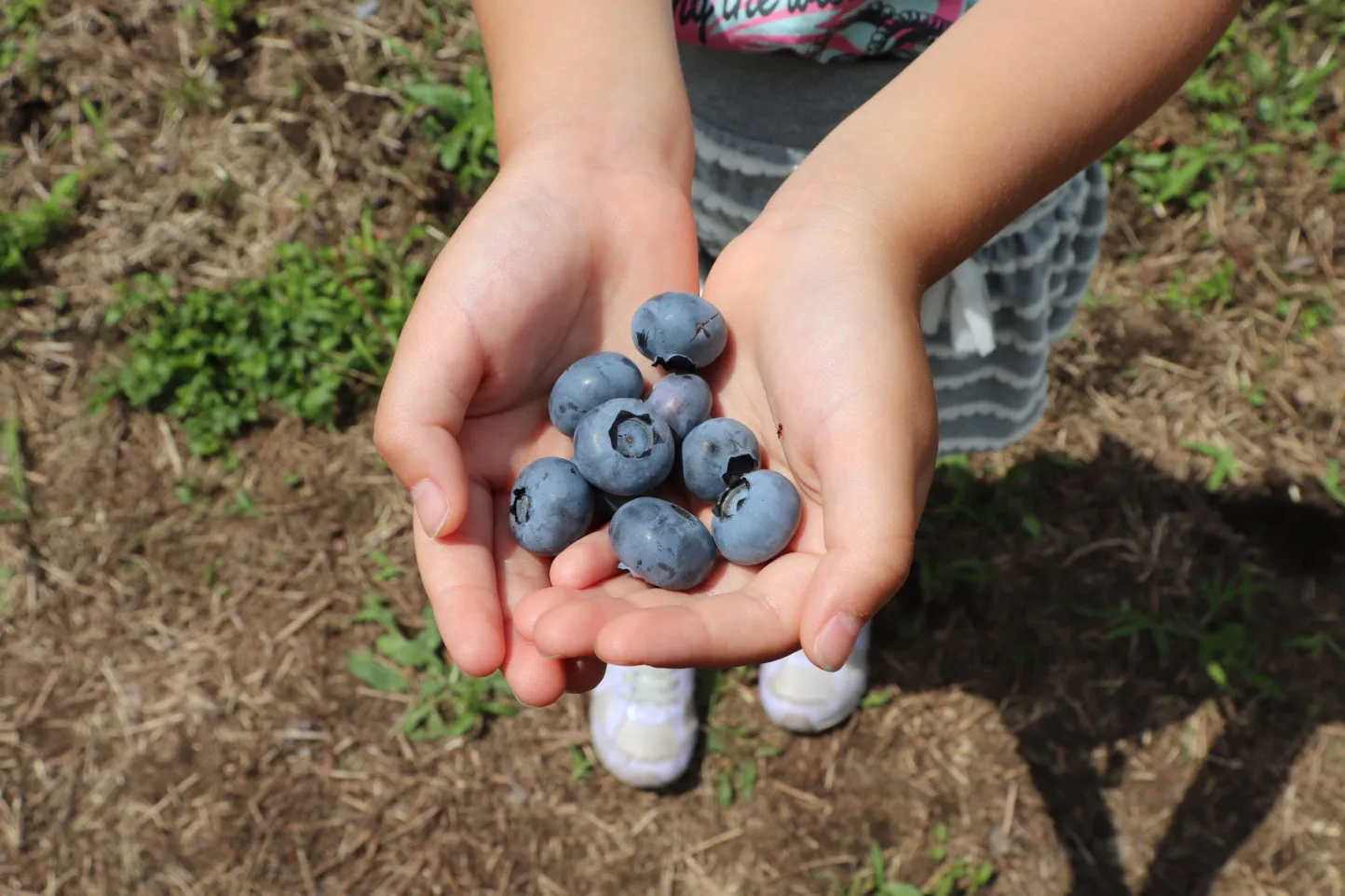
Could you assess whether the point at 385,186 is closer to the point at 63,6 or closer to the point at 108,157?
the point at 108,157

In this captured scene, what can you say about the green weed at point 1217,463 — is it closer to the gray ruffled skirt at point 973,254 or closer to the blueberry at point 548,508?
the gray ruffled skirt at point 973,254

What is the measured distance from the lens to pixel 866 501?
63.1 inches

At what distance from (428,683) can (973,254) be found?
6.70 feet

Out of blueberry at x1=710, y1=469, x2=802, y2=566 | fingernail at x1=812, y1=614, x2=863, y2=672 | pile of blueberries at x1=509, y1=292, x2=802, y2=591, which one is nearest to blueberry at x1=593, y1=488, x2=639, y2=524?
pile of blueberries at x1=509, y1=292, x2=802, y2=591

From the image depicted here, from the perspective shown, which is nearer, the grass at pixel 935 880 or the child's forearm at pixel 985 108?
the child's forearm at pixel 985 108

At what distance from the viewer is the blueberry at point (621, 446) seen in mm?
1997

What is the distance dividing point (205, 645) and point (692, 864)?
1.70 m

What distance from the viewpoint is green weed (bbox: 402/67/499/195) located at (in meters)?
Answer: 3.95

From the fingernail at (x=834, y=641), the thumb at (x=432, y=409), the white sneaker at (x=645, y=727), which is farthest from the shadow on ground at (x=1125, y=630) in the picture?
the thumb at (x=432, y=409)

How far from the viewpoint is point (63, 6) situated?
4.23m

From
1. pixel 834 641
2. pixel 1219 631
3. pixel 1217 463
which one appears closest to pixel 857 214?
pixel 834 641

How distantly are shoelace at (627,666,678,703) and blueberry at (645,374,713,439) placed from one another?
1170 millimetres

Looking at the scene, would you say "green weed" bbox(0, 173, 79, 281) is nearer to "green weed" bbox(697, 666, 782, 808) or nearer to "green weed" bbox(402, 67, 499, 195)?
"green weed" bbox(402, 67, 499, 195)

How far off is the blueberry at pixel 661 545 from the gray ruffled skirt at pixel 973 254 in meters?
0.94
